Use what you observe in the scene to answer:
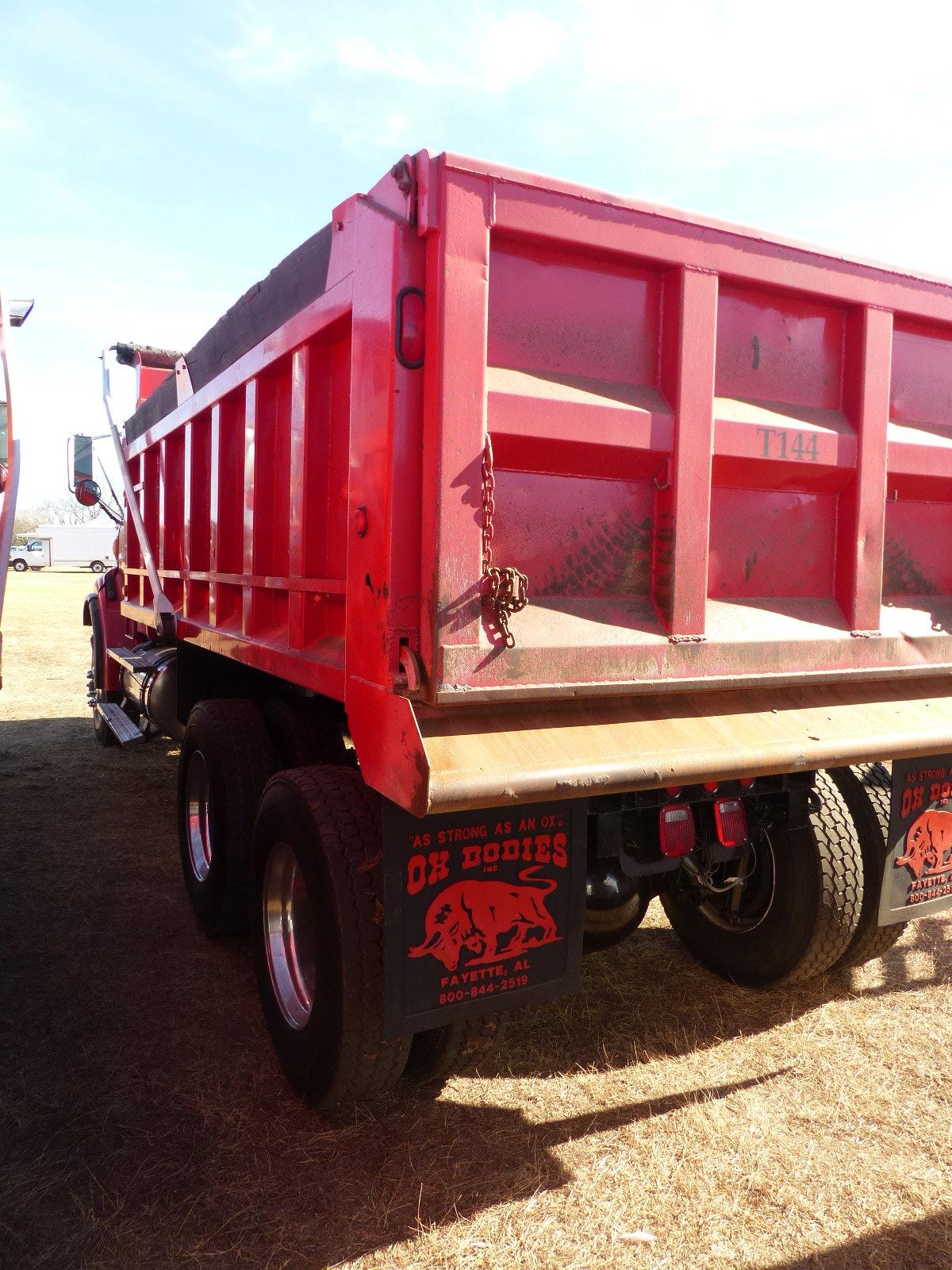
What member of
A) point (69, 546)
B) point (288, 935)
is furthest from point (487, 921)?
point (69, 546)

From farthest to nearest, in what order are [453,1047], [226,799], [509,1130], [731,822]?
[226,799] → [731,822] → [509,1130] → [453,1047]

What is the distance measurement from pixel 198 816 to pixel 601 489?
290cm

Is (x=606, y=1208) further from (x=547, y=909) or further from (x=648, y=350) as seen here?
(x=648, y=350)

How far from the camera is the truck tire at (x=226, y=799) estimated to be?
152 inches

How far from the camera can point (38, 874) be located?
15.9 ft

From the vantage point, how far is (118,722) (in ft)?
21.6

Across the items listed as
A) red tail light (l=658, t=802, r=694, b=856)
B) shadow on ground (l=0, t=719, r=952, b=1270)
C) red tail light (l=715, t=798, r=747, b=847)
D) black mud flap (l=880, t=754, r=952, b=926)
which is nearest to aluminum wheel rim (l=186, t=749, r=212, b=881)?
shadow on ground (l=0, t=719, r=952, b=1270)

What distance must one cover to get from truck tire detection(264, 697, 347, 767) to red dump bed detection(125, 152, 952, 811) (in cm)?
65

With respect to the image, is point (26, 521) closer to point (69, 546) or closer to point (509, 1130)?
point (69, 546)

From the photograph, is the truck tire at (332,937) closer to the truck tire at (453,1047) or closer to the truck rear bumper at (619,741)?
the truck tire at (453,1047)

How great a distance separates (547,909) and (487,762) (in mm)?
640

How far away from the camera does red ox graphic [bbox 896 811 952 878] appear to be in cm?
317

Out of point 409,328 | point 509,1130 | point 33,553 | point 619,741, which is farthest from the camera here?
point 33,553

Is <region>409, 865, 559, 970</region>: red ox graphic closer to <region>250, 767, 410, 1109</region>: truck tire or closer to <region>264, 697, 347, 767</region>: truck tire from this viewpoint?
<region>250, 767, 410, 1109</region>: truck tire
